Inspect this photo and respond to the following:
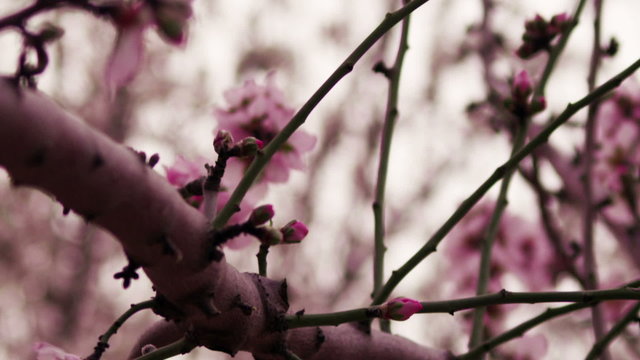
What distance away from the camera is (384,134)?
111cm

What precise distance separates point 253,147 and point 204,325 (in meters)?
0.21

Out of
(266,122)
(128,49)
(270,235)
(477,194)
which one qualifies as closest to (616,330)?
(477,194)

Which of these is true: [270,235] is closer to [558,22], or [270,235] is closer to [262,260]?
[262,260]

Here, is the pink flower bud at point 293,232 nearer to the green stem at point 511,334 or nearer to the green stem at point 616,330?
the green stem at point 511,334

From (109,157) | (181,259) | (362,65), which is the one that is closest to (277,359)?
(181,259)

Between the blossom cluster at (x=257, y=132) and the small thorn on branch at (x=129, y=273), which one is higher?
the blossom cluster at (x=257, y=132)

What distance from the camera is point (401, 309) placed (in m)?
0.75

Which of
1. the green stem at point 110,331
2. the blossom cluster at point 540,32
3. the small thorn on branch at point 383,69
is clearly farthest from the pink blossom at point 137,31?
the blossom cluster at point 540,32

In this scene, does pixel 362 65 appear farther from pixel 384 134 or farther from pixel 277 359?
pixel 277 359

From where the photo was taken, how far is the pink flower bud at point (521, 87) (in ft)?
3.76

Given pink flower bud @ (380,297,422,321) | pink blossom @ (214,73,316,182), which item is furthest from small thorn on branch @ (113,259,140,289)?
pink blossom @ (214,73,316,182)

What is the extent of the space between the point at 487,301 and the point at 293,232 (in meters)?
0.22

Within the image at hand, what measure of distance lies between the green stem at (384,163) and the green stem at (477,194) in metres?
0.16

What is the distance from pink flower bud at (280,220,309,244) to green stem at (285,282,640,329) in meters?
0.09
